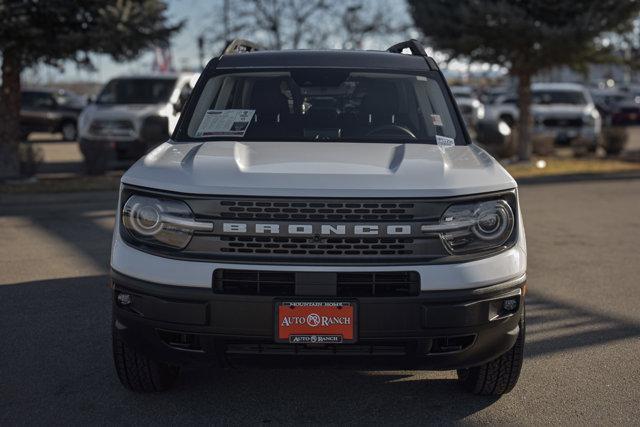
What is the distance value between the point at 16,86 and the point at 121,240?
1091 cm

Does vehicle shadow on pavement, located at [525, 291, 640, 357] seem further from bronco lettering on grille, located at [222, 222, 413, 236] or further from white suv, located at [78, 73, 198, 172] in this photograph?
white suv, located at [78, 73, 198, 172]

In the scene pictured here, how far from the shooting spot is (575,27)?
1708cm

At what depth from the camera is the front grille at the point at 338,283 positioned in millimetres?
3982

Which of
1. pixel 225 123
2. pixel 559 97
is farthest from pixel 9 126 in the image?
pixel 559 97

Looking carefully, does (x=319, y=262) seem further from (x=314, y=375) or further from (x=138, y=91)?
(x=138, y=91)

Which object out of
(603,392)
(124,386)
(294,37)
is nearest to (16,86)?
(124,386)

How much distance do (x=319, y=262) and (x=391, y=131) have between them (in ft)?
5.01

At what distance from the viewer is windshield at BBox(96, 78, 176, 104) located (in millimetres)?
18328

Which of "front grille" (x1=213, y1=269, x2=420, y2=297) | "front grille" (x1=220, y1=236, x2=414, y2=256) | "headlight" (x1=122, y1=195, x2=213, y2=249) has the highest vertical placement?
"headlight" (x1=122, y1=195, x2=213, y2=249)

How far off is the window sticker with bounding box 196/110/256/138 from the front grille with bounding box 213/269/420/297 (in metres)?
1.34

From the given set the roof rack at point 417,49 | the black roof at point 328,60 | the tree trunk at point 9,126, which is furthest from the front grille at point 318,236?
the tree trunk at point 9,126

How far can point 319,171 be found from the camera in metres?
4.21

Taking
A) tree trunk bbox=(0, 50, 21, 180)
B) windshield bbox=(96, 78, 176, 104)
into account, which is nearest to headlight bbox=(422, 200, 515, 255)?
tree trunk bbox=(0, 50, 21, 180)

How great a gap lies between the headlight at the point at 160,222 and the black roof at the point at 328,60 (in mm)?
1659
